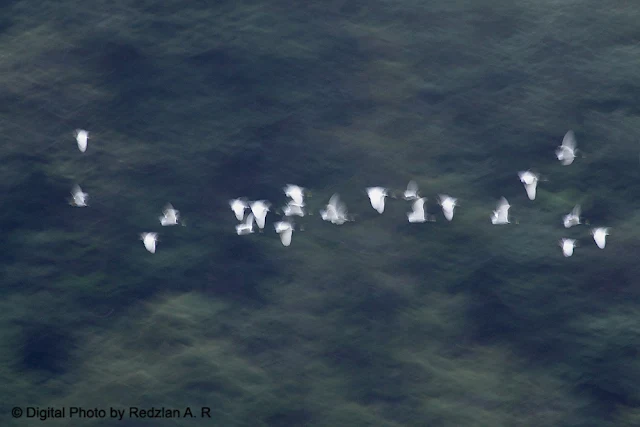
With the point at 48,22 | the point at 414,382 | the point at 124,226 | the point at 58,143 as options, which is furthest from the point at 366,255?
the point at 48,22


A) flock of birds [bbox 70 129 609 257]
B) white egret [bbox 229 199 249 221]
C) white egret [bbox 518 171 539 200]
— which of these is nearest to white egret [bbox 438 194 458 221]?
flock of birds [bbox 70 129 609 257]

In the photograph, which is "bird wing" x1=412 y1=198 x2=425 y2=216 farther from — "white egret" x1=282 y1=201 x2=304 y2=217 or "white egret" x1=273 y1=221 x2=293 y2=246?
"white egret" x1=273 y1=221 x2=293 y2=246

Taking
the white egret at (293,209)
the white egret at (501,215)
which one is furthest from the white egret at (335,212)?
the white egret at (501,215)

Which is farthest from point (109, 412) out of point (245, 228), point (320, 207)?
point (320, 207)

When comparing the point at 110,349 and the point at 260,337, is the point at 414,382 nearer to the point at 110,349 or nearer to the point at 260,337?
the point at 260,337

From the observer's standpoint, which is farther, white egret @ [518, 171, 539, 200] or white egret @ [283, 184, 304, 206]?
white egret @ [283, 184, 304, 206]
